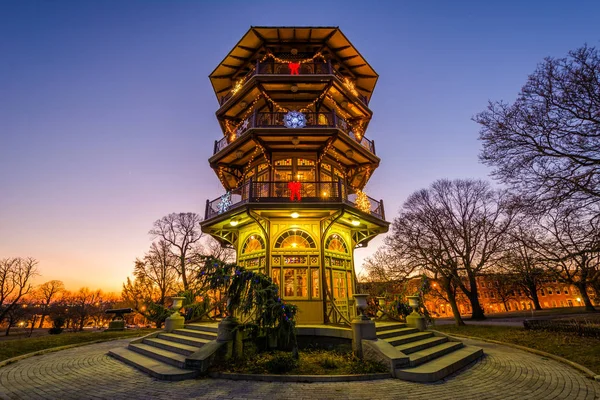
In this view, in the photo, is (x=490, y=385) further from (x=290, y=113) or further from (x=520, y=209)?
(x=290, y=113)

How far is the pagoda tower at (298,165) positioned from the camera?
467 inches

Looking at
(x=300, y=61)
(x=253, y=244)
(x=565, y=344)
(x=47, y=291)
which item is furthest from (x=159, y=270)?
(x=47, y=291)

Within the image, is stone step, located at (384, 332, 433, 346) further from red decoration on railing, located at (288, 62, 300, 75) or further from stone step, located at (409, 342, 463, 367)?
red decoration on railing, located at (288, 62, 300, 75)

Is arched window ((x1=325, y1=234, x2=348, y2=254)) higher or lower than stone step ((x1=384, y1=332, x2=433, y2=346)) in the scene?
higher

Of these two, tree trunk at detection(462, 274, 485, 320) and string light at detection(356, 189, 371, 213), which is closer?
string light at detection(356, 189, 371, 213)

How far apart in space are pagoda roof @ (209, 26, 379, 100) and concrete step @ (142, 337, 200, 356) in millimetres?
14520

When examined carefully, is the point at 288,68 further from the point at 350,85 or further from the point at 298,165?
the point at 298,165

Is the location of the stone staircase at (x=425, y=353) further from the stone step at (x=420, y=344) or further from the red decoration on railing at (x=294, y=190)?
the red decoration on railing at (x=294, y=190)

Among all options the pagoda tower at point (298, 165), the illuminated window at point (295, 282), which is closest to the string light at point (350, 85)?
the pagoda tower at point (298, 165)

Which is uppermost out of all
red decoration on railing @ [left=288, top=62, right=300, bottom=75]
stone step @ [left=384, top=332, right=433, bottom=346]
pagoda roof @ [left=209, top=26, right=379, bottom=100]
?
pagoda roof @ [left=209, top=26, right=379, bottom=100]

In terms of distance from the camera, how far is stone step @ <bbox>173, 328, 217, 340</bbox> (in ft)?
30.5

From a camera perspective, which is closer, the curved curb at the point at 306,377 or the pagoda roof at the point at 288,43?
the curved curb at the point at 306,377

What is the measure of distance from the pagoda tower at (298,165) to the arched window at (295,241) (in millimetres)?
47

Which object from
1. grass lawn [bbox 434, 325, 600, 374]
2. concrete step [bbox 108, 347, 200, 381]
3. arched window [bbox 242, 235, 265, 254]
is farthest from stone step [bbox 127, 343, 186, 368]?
grass lawn [bbox 434, 325, 600, 374]
